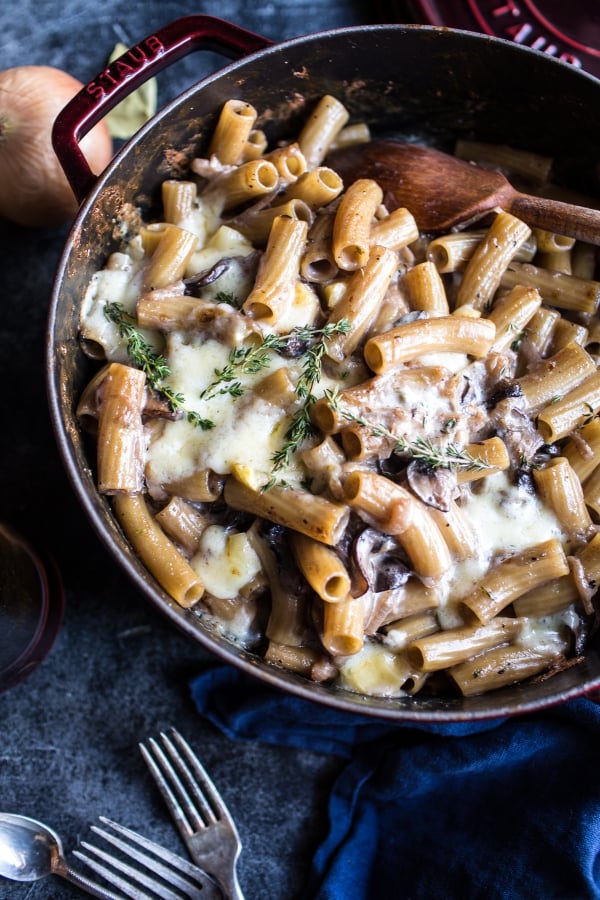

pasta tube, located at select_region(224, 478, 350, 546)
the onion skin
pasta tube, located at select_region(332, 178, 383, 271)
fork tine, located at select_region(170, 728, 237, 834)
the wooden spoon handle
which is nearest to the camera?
pasta tube, located at select_region(224, 478, 350, 546)

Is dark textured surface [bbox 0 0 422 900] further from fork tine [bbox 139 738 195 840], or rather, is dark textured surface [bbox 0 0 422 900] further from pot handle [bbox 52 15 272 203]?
pot handle [bbox 52 15 272 203]

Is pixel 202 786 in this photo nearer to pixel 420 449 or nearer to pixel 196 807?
pixel 196 807

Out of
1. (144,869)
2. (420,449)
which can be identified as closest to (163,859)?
(144,869)

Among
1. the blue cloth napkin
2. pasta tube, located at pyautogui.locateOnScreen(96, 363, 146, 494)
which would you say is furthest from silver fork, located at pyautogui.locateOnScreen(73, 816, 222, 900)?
pasta tube, located at pyautogui.locateOnScreen(96, 363, 146, 494)

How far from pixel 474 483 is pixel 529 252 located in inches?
33.6

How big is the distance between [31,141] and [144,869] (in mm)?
2507

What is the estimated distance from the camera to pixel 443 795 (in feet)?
10.0

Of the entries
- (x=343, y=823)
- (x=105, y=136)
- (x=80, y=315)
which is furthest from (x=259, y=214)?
(x=343, y=823)

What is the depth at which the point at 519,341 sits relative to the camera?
2.83 metres

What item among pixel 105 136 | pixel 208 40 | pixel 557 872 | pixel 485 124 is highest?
pixel 208 40

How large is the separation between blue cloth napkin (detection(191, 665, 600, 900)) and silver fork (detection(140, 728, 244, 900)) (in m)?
0.17

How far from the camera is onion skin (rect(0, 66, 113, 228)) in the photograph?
3.11m

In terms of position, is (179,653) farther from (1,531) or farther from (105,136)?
(105,136)

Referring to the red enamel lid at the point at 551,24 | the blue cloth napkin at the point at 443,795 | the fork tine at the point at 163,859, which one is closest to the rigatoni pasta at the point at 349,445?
the blue cloth napkin at the point at 443,795
